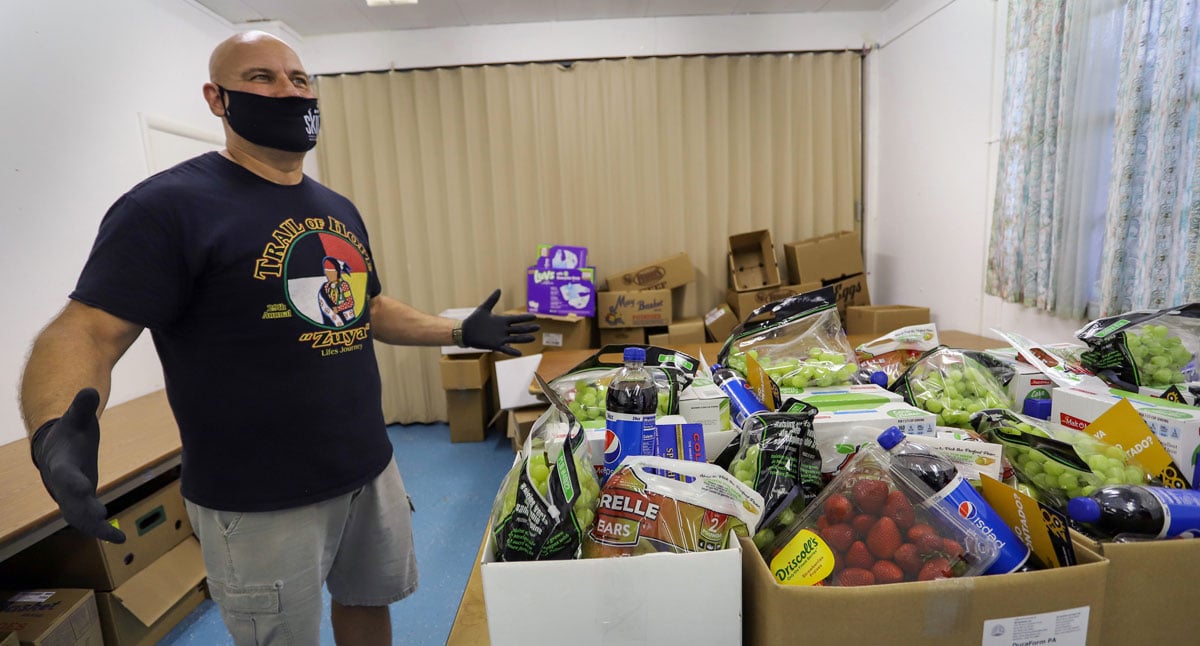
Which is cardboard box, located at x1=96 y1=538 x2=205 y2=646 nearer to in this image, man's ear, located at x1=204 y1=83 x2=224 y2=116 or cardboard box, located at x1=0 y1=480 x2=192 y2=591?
cardboard box, located at x1=0 y1=480 x2=192 y2=591

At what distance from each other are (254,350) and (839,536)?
1051 millimetres

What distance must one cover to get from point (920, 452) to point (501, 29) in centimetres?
356

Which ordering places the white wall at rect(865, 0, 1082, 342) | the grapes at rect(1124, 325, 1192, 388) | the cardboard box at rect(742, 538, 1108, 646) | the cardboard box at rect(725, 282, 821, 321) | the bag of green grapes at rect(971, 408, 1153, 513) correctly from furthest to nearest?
the cardboard box at rect(725, 282, 821, 321)
the white wall at rect(865, 0, 1082, 342)
the grapes at rect(1124, 325, 1192, 388)
the bag of green grapes at rect(971, 408, 1153, 513)
the cardboard box at rect(742, 538, 1108, 646)

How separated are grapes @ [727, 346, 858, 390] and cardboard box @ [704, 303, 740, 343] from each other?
2.03 metres

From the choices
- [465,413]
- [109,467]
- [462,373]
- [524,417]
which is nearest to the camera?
[109,467]

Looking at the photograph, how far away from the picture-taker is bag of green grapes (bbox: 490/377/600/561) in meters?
0.65

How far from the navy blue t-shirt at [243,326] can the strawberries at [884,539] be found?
0.99 metres

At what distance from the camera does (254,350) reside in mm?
1049

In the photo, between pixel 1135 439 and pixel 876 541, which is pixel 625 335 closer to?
pixel 1135 439

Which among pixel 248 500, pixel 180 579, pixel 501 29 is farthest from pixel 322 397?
pixel 501 29

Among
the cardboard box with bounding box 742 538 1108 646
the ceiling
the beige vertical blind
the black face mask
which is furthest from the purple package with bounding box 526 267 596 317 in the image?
the cardboard box with bounding box 742 538 1108 646

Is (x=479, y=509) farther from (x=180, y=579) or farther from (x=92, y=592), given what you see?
(x=92, y=592)

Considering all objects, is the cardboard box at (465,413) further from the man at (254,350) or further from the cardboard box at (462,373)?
the man at (254,350)

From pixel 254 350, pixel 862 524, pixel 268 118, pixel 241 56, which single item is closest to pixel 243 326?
pixel 254 350
